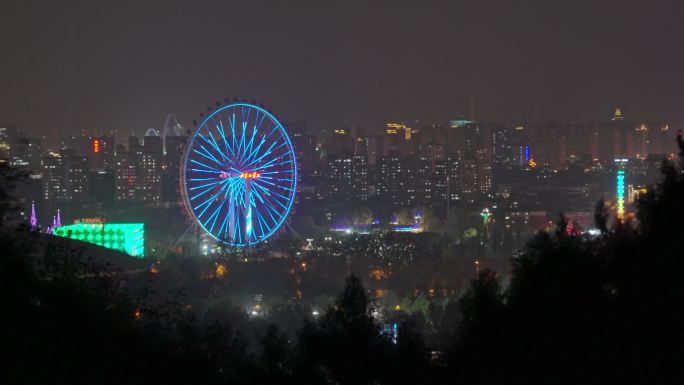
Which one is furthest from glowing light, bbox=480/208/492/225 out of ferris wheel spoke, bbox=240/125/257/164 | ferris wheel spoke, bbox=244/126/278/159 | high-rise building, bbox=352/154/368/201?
ferris wheel spoke, bbox=240/125/257/164

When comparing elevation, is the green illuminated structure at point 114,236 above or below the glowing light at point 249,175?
below

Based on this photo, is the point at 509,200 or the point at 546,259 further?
the point at 509,200

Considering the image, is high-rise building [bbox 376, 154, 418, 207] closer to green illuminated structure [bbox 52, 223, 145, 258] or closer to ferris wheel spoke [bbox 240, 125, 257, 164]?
green illuminated structure [bbox 52, 223, 145, 258]

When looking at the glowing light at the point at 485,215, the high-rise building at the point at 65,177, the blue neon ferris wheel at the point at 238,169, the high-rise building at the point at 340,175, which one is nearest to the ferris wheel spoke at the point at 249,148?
the blue neon ferris wheel at the point at 238,169

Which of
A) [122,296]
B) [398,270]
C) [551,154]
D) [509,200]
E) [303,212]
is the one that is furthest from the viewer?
[551,154]

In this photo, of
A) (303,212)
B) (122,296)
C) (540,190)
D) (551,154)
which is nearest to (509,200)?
(540,190)

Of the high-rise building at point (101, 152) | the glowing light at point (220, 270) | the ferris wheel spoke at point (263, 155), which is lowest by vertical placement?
the glowing light at point (220, 270)

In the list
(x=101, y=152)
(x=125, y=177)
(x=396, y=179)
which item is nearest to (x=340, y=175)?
(x=396, y=179)

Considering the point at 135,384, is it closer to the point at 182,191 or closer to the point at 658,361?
the point at 658,361

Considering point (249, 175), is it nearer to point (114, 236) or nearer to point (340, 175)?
point (114, 236)

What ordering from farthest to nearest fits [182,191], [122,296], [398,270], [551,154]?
[551,154], [398,270], [182,191], [122,296]

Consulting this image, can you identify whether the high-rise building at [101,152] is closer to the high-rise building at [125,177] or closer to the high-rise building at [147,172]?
the high-rise building at [125,177]
